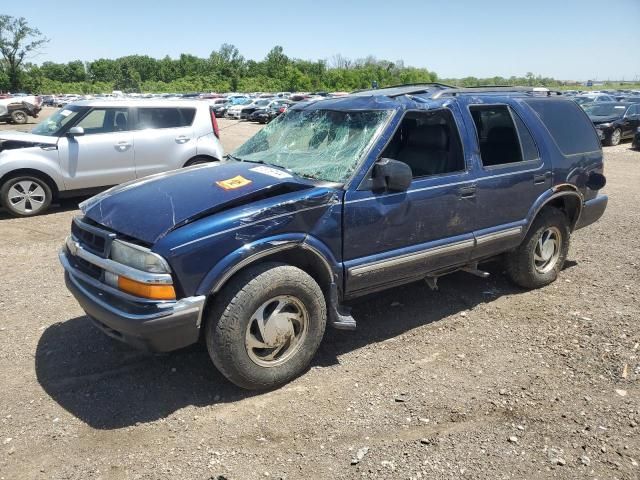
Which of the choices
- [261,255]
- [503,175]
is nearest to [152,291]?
[261,255]

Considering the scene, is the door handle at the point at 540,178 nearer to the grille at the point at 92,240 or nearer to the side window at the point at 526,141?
the side window at the point at 526,141

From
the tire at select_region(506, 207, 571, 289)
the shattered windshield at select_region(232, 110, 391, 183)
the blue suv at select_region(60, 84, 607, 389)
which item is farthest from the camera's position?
the tire at select_region(506, 207, 571, 289)

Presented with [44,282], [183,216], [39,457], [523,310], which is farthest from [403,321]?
[44,282]

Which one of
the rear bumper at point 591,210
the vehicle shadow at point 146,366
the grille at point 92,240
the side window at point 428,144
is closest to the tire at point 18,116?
the vehicle shadow at point 146,366

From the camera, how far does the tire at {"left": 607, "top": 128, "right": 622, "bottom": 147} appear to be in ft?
58.3

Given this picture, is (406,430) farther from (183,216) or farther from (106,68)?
(106,68)

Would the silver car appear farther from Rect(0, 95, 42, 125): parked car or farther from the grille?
Rect(0, 95, 42, 125): parked car

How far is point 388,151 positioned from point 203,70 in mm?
103465

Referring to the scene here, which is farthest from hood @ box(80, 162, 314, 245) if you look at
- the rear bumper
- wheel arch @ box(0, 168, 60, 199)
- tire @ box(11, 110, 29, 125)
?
tire @ box(11, 110, 29, 125)

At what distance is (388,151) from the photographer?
4316mm

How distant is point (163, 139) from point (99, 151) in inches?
40.5

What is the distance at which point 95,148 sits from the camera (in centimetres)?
800

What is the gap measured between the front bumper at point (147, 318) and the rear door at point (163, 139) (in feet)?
18.7

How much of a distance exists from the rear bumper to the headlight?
428cm
